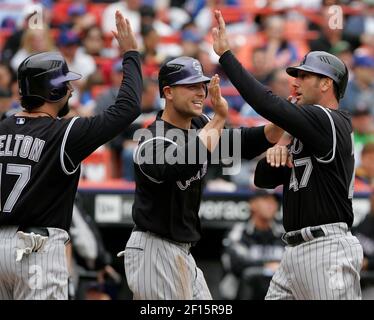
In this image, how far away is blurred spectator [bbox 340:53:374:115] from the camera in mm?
12093

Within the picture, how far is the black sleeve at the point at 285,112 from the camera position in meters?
5.85

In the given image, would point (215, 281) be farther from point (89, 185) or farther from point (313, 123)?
point (313, 123)

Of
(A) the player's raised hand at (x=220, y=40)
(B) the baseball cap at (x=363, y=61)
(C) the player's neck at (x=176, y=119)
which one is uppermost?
(B) the baseball cap at (x=363, y=61)

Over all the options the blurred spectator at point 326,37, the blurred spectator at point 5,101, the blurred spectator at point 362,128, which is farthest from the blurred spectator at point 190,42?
the blurred spectator at point 5,101

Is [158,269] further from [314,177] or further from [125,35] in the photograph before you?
[125,35]

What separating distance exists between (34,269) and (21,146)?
706mm

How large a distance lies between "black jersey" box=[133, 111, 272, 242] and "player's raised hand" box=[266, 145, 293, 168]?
393 millimetres

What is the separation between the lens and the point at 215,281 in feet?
33.8

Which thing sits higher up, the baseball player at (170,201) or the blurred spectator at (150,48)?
the blurred spectator at (150,48)

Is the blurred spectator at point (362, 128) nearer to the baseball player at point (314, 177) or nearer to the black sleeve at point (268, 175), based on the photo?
the black sleeve at point (268, 175)

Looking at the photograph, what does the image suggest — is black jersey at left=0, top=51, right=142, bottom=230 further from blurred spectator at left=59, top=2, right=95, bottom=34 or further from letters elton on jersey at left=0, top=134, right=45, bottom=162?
blurred spectator at left=59, top=2, right=95, bottom=34

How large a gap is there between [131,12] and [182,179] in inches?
308

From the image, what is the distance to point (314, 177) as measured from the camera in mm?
6004
